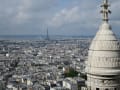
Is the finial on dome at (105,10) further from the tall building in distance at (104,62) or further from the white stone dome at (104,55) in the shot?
the white stone dome at (104,55)

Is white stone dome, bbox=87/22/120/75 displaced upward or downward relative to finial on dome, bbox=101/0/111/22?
downward

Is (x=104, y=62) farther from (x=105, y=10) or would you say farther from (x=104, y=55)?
(x=105, y=10)

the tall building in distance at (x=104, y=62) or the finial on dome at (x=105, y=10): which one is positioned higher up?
the finial on dome at (x=105, y=10)

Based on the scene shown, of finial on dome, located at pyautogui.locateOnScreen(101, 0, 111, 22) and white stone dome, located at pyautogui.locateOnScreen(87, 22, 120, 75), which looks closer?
white stone dome, located at pyautogui.locateOnScreen(87, 22, 120, 75)

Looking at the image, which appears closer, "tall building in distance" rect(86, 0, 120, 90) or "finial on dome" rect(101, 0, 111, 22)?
"tall building in distance" rect(86, 0, 120, 90)

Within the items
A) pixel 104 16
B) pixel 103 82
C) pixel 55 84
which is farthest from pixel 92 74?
pixel 55 84

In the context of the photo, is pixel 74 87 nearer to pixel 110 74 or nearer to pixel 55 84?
pixel 55 84

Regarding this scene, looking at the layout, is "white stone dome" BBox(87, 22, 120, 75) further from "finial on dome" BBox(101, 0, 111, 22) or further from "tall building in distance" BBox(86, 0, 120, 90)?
"finial on dome" BBox(101, 0, 111, 22)

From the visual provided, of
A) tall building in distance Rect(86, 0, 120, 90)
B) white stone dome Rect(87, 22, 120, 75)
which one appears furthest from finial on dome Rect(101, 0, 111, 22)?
white stone dome Rect(87, 22, 120, 75)

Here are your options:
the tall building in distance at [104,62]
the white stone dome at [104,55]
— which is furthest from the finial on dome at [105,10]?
the white stone dome at [104,55]
